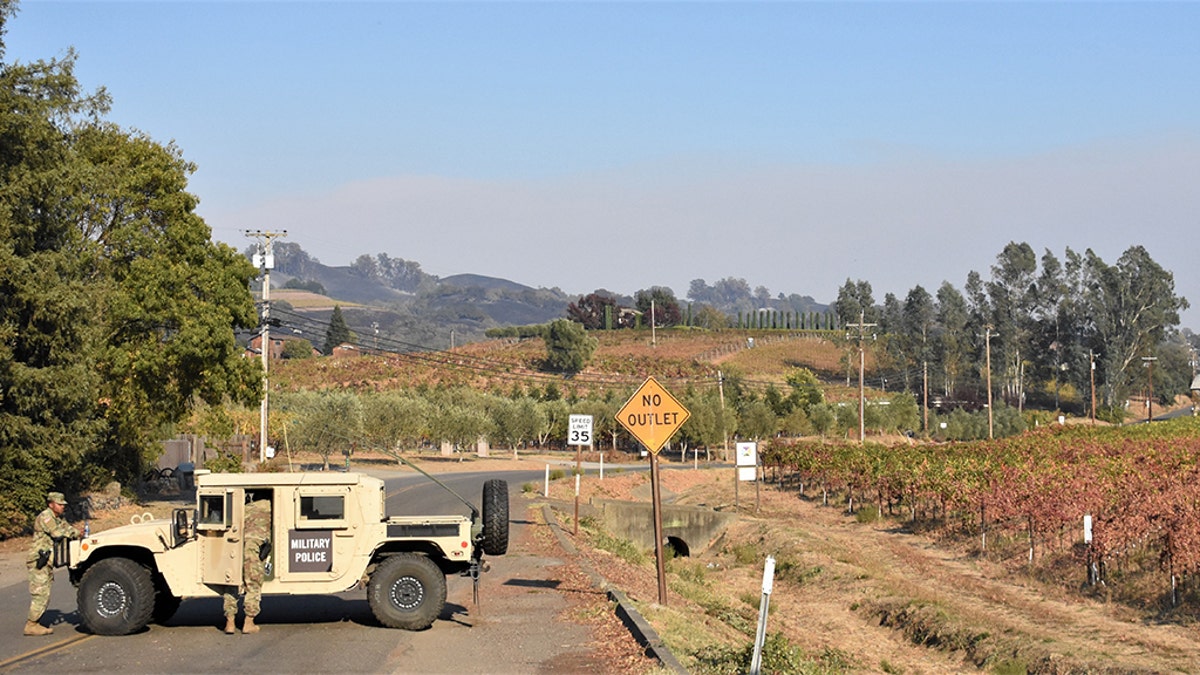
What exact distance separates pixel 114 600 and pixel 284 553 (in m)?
2.08

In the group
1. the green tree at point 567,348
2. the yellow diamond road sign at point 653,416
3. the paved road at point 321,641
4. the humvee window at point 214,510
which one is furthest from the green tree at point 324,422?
the green tree at point 567,348

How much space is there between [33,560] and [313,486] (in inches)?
136

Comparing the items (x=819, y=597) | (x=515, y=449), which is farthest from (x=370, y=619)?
(x=515, y=449)

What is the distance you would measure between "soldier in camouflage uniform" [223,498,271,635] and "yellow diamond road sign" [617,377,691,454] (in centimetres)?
524

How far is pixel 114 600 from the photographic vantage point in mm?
14672

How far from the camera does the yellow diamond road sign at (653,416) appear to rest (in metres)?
17.4

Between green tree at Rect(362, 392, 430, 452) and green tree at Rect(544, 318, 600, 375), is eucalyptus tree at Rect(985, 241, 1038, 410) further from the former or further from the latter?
green tree at Rect(362, 392, 430, 452)

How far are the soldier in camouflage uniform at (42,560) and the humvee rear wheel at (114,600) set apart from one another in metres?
0.46

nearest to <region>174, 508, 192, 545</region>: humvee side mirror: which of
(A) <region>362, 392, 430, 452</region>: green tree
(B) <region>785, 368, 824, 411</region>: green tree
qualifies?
(A) <region>362, 392, 430, 452</region>: green tree

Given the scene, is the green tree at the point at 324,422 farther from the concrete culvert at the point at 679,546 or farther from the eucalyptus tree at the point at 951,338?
the eucalyptus tree at the point at 951,338

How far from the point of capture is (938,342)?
Answer: 139 metres

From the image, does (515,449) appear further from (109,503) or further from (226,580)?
(226,580)

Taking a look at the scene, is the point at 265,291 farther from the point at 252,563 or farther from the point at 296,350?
the point at 296,350

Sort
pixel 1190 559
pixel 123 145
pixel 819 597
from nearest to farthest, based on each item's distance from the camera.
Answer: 1. pixel 1190 559
2. pixel 819 597
3. pixel 123 145
